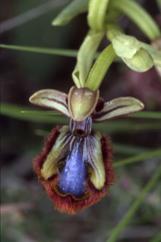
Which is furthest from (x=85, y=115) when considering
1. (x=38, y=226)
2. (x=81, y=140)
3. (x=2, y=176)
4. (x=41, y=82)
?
(x=41, y=82)

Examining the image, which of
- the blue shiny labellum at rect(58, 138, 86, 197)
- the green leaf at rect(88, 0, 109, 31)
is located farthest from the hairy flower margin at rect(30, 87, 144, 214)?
the green leaf at rect(88, 0, 109, 31)

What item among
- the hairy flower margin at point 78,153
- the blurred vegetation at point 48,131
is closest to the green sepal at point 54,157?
the hairy flower margin at point 78,153

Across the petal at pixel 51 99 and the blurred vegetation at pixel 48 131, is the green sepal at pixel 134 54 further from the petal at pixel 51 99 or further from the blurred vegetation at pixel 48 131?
the blurred vegetation at pixel 48 131

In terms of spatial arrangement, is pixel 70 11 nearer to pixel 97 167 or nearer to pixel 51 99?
A: pixel 51 99

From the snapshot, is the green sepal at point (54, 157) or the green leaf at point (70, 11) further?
the green leaf at point (70, 11)

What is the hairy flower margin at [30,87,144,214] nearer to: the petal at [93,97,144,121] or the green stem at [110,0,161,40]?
the petal at [93,97,144,121]

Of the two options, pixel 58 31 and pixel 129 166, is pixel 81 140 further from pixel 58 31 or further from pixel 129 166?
pixel 58 31

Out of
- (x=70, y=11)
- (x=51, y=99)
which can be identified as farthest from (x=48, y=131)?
(x=51, y=99)
